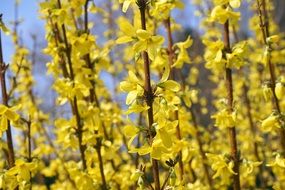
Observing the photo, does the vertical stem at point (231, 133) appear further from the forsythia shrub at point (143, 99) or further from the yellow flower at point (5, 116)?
the yellow flower at point (5, 116)

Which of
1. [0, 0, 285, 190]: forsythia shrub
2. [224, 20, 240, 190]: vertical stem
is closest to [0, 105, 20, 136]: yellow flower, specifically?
[0, 0, 285, 190]: forsythia shrub

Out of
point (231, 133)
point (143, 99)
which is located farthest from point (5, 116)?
point (231, 133)

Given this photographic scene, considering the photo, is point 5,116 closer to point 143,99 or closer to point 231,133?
point 143,99

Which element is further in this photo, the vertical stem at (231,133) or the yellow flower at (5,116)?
the vertical stem at (231,133)

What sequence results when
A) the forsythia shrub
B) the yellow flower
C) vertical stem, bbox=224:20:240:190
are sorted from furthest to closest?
vertical stem, bbox=224:20:240:190 → the yellow flower → the forsythia shrub

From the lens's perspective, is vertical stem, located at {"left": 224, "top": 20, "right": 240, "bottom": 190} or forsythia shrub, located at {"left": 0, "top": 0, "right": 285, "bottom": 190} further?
vertical stem, located at {"left": 224, "top": 20, "right": 240, "bottom": 190}

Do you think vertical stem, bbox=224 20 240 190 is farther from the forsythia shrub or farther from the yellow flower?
the yellow flower

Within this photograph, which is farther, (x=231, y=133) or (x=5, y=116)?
(x=231, y=133)

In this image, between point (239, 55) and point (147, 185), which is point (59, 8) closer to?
point (239, 55)

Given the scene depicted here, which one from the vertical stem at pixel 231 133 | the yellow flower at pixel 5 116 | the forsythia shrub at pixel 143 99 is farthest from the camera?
the vertical stem at pixel 231 133

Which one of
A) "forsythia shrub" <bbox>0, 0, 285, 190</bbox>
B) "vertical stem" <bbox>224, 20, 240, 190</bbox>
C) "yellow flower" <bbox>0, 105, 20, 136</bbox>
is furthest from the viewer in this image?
"vertical stem" <bbox>224, 20, 240, 190</bbox>

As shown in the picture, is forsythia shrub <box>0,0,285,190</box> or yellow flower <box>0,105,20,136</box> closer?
forsythia shrub <box>0,0,285,190</box>

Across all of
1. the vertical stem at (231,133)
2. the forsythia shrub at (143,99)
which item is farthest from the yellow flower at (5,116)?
the vertical stem at (231,133)
